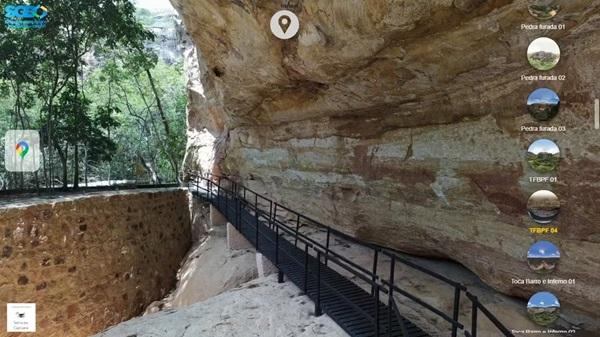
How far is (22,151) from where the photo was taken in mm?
10352

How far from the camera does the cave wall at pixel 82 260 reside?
5812mm

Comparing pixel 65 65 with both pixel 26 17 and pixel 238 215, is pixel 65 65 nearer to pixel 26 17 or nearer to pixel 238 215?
pixel 26 17

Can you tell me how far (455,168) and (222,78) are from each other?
4.41 meters

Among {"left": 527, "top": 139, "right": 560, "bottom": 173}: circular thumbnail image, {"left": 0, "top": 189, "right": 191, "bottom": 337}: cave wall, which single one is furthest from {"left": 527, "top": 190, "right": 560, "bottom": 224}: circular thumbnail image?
{"left": 0, "top": 189, "right": 191, "bottom": 337}: cave wall

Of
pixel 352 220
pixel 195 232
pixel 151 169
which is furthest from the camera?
pixel 151 169

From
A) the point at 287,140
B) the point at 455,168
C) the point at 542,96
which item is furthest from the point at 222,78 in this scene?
the point at 542,96

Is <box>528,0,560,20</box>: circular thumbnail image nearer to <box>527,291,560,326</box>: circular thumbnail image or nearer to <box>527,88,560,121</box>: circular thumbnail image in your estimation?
<box>527,88,560,121</box>: circular thumbnail image

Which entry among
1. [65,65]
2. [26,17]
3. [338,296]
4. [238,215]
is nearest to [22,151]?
[65,65]

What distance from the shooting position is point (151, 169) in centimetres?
1614

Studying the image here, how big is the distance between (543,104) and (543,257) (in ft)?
3.30

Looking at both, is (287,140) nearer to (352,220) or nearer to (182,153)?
(352,220)

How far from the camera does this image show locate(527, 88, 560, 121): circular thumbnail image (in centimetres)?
232

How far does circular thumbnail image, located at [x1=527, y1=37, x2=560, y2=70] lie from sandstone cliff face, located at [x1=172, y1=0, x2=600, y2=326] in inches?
3.0

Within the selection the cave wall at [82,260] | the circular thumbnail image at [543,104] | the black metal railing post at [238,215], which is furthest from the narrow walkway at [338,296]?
the cave wall at [82,260]
